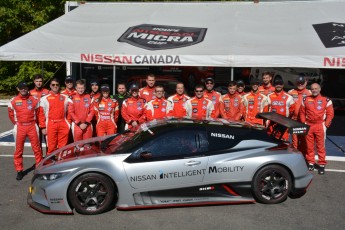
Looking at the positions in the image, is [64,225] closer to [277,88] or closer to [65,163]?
[65,163]

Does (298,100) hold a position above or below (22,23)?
below

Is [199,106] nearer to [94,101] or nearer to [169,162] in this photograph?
[94,101]

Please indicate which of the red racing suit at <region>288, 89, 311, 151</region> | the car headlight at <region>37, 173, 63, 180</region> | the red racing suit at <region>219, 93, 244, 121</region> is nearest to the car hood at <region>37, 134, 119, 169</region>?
the car headlight at <region>37, 173, 63, 180</region>

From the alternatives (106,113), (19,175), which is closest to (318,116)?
(106,113)

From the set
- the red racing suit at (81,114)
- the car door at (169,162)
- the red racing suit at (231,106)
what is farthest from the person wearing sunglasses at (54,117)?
the red racing suit at (231,106)

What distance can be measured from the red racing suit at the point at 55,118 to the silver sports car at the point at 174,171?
1.80m

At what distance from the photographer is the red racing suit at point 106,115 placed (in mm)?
8094

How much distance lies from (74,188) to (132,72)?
824 cm

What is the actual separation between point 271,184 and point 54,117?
4374mm

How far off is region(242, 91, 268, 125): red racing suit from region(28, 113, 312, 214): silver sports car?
2.30m

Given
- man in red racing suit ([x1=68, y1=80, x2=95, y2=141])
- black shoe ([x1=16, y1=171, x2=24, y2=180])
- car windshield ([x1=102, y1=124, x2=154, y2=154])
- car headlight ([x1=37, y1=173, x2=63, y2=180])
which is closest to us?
car headlight ([x1=37, y1=173, x2=63, y2=180])

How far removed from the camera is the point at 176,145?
18.9ft

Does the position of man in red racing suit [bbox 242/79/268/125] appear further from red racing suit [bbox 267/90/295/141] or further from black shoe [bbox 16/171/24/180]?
black shoe [bbox 16/171/24/180]

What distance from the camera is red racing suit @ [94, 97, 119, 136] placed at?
8.09 meters
